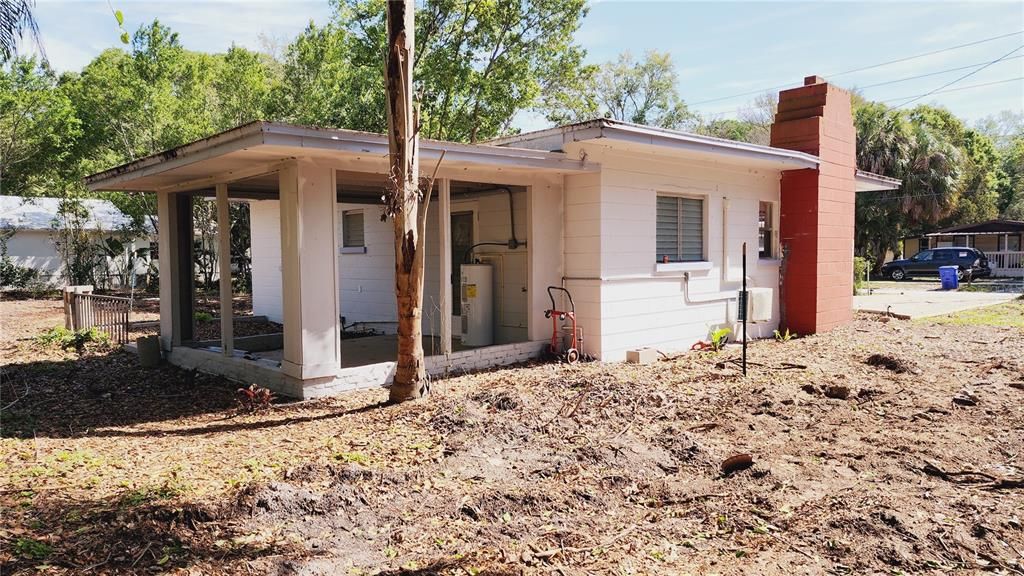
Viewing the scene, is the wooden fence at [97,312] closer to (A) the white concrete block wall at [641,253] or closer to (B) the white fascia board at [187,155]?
(B) the white fascia board at [187,155]

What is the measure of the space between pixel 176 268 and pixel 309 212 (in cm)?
400

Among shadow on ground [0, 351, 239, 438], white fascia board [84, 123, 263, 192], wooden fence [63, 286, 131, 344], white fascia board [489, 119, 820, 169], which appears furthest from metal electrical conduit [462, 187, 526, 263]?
wooden fence [63, 286, 131, 344]

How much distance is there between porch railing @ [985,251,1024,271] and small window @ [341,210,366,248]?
29.3m

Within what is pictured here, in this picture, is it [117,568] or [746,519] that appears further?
[746,519]

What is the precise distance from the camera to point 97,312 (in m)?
11.8

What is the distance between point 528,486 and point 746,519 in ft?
4.55

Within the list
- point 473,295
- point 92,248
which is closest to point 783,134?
point 473,295

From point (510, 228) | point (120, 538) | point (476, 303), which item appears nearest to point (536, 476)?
point (120, 538)

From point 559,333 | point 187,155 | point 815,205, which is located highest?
point 187,155

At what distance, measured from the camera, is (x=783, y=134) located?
38.4 ft

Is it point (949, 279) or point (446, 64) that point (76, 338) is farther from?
point (949, 279)

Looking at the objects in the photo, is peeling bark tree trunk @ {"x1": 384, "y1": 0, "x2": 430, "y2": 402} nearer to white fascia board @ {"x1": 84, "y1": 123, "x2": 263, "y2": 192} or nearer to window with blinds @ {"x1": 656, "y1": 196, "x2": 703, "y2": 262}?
white fascia board @ {"x1": 84, "y1": 123, "x2": 263, "y2": 192}

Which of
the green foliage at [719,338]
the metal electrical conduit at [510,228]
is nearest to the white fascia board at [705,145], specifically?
the metal electrical conduit at [510,228]

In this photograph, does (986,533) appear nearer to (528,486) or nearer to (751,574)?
(751,574)
